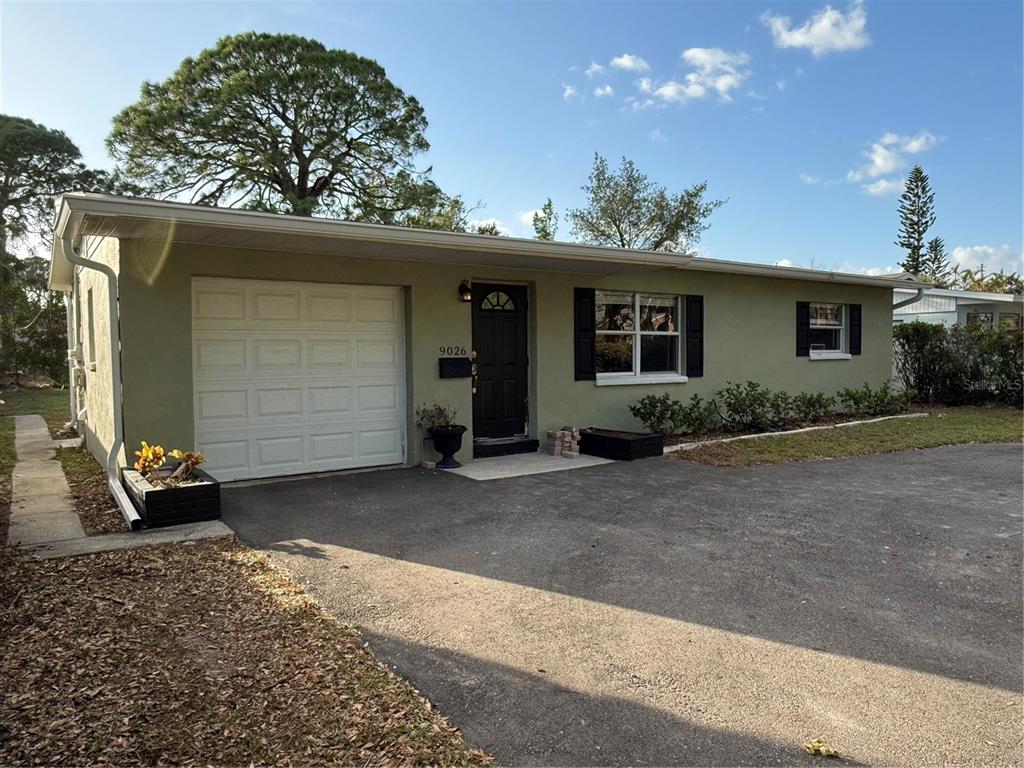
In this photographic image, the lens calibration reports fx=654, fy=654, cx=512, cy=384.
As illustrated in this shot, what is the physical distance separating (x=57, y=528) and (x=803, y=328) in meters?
10.9

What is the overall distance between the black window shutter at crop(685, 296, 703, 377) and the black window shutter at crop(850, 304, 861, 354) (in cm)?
408

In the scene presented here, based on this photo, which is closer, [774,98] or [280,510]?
[280,510]

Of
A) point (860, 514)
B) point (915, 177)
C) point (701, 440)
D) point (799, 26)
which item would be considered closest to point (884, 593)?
point (860, 514)

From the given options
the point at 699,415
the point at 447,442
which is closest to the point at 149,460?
the point at 447,442

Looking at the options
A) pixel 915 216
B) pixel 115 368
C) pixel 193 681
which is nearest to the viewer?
pixel 193 681

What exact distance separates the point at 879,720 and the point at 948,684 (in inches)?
20.0

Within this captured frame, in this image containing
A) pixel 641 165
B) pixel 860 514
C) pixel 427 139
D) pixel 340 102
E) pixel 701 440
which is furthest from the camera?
pixel 641 165

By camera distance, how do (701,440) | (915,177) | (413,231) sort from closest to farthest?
(413,231) < (701,440) < (915,177)

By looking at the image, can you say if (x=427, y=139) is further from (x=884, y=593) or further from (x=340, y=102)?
(x=884, y=593)

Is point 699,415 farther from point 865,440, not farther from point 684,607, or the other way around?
point 684,607

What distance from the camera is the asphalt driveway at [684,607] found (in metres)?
2.36

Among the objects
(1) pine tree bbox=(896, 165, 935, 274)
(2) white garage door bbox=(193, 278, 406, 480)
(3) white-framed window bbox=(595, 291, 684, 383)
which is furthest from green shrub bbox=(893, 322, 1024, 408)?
(1) pine tree bbox=(896, 165, 935, 274)

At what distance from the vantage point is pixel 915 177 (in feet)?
101

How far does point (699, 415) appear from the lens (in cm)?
972
